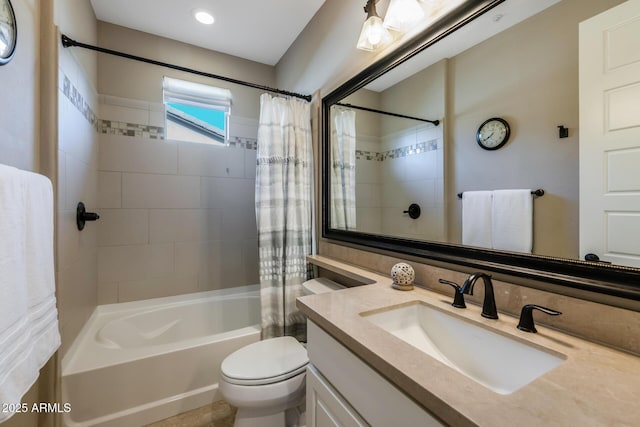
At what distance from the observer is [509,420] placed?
0.42 metres

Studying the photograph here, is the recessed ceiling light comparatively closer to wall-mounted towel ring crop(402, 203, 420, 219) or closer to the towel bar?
wall-mounted towel ring crop(402, 203, 420, 219)

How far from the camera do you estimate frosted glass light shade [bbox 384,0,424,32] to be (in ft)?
3.76

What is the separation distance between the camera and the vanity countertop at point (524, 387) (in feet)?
1.42

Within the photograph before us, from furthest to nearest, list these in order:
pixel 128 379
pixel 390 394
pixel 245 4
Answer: pixel 245 4 → pixel 128 379 → pixel 390 394

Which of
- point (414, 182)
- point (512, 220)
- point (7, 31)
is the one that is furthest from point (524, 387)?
point (7, 31)

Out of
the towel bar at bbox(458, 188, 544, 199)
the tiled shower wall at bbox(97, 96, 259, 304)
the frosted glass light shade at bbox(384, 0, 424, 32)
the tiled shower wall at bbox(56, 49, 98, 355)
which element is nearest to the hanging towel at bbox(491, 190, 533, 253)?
the towel bar at bbox(458, 188, 544, 199)

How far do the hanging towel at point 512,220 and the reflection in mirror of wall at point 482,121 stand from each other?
0.9 inches

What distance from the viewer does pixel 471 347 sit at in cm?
81

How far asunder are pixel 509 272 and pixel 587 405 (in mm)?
452

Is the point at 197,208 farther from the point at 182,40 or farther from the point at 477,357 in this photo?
the point at 477,357

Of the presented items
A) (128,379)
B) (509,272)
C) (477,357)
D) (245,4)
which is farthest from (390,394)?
(245,4)

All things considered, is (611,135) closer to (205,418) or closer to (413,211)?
(413,211)

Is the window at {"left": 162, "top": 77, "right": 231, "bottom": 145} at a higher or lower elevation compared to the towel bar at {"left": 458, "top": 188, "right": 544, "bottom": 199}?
higher

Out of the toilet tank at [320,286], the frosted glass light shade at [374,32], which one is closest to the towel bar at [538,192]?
the frosted glass light shade at [374,32]
